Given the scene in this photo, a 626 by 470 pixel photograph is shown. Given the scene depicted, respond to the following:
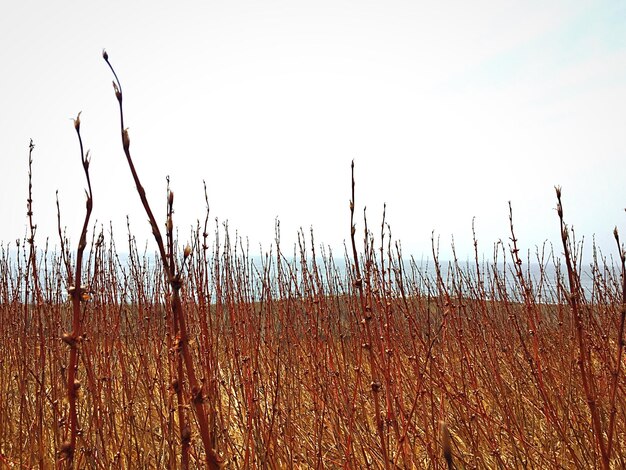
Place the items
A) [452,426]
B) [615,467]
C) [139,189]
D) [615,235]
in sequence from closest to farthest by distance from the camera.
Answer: [139,189], [615,235], [615,467], [452,426]

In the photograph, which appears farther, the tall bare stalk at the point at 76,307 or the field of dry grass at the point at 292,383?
the field of dry grass at the point at 292,383

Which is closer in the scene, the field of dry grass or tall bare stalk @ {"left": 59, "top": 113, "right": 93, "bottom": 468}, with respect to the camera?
tall bare stalk @ {"left": 59, "top": 113, "right": 93, "bottom": 468}

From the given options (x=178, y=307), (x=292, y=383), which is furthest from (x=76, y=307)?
(x=292, y=383)

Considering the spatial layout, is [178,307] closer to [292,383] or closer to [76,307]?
[76,307]

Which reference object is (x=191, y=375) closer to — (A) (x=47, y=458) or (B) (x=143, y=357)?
(B) (x=143, y=357)

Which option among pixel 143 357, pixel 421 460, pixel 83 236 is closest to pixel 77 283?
pixel 83 236

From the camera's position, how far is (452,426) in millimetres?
2498

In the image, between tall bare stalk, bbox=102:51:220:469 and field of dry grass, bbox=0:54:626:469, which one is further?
field of dry grass, bbox=0:54:626:469

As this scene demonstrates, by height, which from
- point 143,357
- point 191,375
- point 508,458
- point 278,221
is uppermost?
point 278,221

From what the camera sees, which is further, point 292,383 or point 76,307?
point 292,383

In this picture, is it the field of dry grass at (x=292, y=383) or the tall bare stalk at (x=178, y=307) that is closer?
the tall bare stalk at (x=178, y=307)

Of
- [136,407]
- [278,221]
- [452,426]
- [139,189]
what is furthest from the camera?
[278,221]

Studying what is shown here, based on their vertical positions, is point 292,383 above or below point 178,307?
below

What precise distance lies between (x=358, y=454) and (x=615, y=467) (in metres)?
1.08
